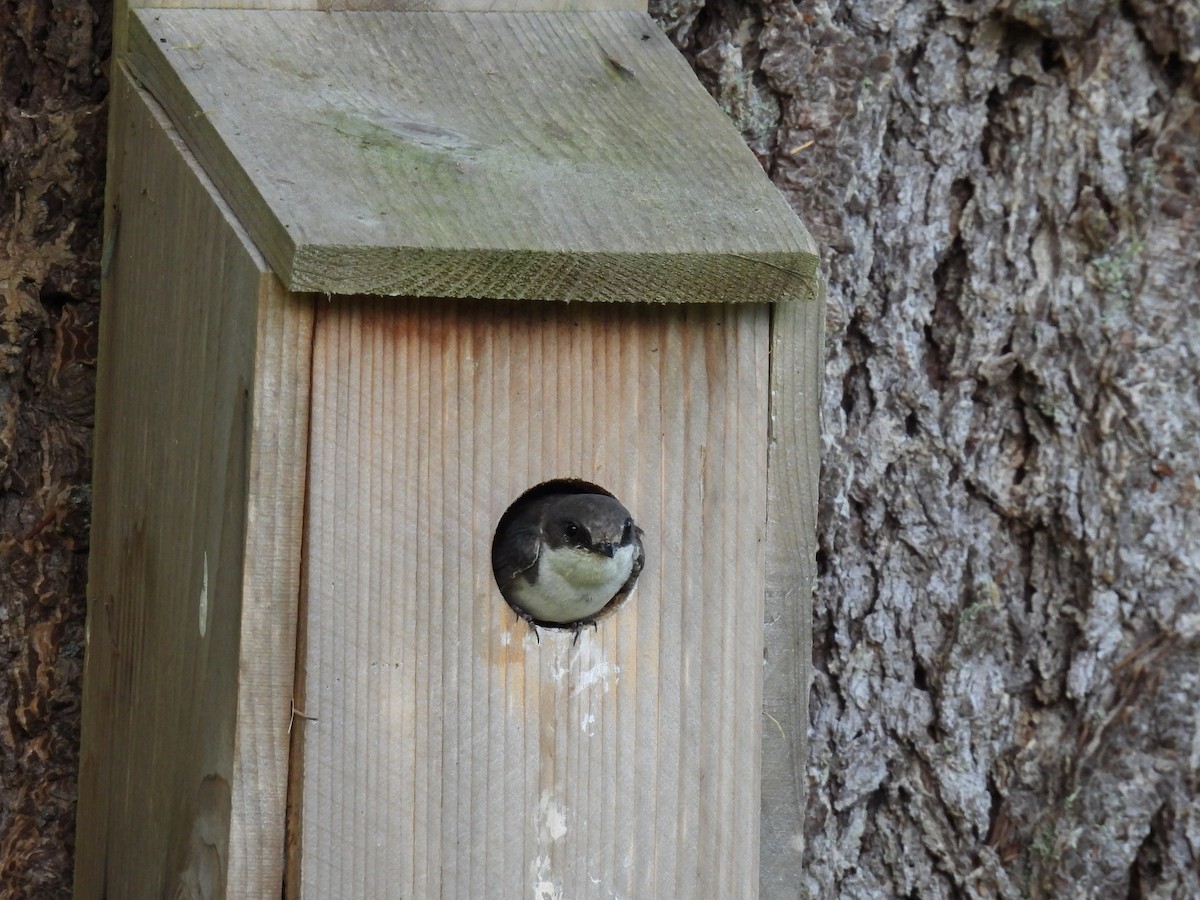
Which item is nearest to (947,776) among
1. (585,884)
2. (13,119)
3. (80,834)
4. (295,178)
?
(585,884)

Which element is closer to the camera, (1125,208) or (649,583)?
(649,583)

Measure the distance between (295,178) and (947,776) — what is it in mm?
1589

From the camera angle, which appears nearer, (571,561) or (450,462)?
(450,462)

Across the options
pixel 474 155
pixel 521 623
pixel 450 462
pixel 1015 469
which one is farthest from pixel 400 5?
pixel 1015 469

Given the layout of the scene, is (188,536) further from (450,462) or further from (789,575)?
(789,575)

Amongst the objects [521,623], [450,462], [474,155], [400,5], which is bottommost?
[521,623]

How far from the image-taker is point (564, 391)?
5.79ft

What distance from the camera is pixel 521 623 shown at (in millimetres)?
1780

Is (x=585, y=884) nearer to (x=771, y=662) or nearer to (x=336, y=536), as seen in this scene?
(x=771, y=662)

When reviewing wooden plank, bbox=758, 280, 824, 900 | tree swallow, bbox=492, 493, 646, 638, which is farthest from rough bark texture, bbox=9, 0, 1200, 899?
tree swallow, bbox=492, 493, 646, 638

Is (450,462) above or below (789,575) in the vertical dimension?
above

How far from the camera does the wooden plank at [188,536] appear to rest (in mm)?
1606

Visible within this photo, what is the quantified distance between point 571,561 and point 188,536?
455 millimetres

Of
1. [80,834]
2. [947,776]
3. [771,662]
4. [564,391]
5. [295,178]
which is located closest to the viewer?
[295,178]
